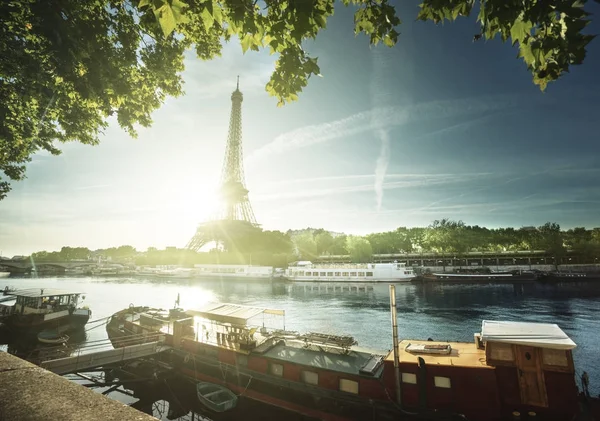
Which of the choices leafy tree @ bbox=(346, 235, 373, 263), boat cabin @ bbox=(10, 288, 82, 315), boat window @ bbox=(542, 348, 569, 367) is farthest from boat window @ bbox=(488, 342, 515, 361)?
leafy tree @ bbox=(346, 235, 373, 263)

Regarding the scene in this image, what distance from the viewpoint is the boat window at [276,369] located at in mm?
16094

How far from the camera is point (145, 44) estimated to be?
9.31 meters

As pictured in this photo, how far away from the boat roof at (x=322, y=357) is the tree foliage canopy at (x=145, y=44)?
13.6 m

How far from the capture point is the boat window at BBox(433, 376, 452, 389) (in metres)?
12.8

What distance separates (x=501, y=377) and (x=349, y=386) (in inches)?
257

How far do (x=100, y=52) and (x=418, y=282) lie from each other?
3056 inches

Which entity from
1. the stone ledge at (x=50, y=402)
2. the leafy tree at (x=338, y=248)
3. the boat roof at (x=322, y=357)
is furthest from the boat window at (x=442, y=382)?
the leafy tree at (x=338, y=248)

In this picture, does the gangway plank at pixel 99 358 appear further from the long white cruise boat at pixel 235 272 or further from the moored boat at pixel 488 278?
the long white cruise boat at pixel 235 272

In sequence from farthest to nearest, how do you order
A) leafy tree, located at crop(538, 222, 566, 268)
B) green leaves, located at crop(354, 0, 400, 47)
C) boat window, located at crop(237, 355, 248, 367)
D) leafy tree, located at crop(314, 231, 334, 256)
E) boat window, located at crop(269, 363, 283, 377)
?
leafy tree, located at crop(314, 231, 334, 256)
leafy tree, located at crop(538, 222, 566, 268)
boat window, located at crop(237, 355, 248, 367)
boat window, located at crop(269, 363, 283, 377)
green leaves, located at crop(354, 0, 400, 47)

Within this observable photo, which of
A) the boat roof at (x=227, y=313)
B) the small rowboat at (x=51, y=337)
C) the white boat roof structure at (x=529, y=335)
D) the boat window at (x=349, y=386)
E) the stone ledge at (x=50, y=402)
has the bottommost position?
the small rowboat at (x=51, y=337)

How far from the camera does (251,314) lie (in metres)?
19.0

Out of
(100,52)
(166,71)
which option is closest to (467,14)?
(100,52)

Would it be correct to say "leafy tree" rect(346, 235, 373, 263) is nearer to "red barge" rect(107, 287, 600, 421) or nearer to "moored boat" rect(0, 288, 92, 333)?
"moored boat" rect(0, 288, 92, 333)

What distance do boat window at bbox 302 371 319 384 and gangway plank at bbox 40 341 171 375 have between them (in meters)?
10.9
